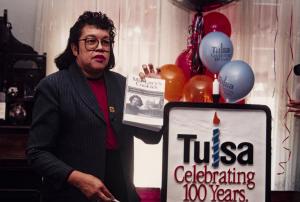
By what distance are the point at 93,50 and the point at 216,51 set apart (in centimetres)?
129

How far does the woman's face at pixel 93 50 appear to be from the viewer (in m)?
1.86

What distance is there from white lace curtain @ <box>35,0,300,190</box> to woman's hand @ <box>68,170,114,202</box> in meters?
2.38

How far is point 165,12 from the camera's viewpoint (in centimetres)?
414

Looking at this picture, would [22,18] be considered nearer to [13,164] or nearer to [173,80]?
[13,164]

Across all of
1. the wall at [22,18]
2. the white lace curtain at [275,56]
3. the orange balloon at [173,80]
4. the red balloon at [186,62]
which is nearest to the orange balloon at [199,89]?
the orange balloon at [173,80]

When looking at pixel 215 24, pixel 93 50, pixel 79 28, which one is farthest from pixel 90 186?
pixel 215 24

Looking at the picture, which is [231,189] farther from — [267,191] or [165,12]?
[165,12]

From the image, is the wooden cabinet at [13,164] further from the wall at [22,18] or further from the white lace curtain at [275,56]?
the white lace curtain at [275,56]

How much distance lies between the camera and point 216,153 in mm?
1903

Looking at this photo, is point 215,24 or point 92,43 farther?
point 215,24

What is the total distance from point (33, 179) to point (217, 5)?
184 cm

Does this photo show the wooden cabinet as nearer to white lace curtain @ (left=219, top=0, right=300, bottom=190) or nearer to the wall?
the wall

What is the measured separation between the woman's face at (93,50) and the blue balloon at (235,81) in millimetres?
1023

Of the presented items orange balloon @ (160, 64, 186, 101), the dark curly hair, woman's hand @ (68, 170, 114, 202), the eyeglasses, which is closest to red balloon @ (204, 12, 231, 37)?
orange balloon @ (160, 64, 186, 101)
